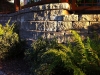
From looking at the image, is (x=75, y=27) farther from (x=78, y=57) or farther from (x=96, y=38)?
(x=78, y=57)

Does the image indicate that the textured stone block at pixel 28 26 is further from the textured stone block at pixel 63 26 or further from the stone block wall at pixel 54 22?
the textured stone block at pixel 63 26

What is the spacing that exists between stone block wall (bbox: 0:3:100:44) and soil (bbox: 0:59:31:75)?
2.92 ft

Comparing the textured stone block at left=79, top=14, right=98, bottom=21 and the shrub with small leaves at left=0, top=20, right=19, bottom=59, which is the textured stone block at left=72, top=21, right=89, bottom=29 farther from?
the shrub with small leaves at left=0, top=20, right=19, bottom=59

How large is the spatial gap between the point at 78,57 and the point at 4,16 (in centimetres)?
651

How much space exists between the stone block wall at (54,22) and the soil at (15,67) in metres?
0.89

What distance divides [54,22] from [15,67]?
1672 millimetres

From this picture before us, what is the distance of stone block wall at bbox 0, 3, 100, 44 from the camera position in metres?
6.07

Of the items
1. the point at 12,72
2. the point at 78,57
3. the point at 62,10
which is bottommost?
the point at 12,72

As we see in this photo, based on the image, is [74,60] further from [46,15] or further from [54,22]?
[46,15]

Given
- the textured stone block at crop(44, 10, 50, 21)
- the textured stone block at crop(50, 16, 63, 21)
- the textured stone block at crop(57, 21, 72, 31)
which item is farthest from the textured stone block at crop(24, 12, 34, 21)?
the textured stone block at crop(57, 21, 72, 31)

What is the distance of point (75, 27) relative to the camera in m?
6.15

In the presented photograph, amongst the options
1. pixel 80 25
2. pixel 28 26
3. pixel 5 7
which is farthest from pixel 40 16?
pixel 5 7

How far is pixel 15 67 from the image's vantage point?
6516 millimetres

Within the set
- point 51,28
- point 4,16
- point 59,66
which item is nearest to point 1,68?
point 51,28
